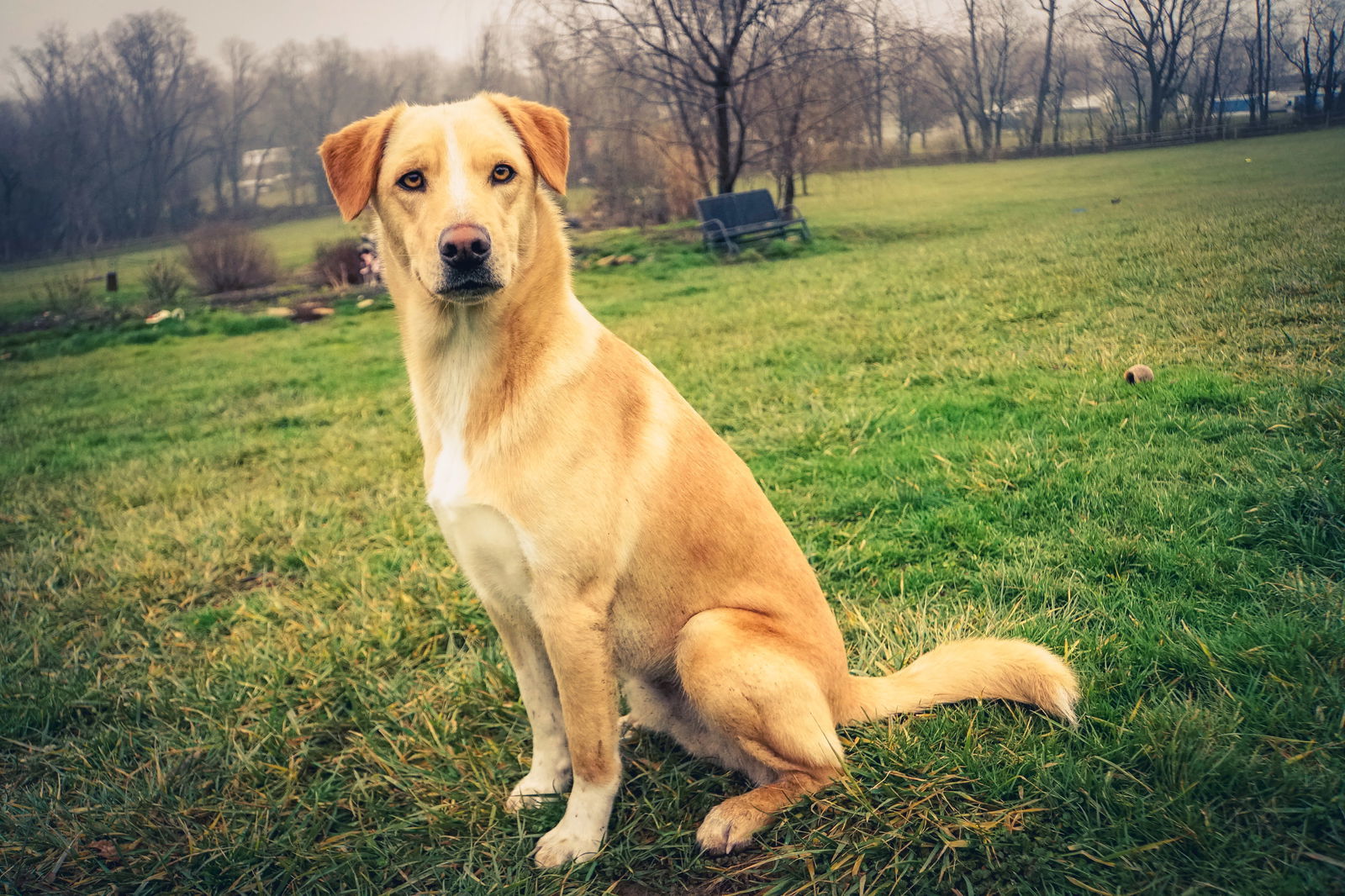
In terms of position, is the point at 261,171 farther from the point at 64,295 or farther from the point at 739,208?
the point at 739,208

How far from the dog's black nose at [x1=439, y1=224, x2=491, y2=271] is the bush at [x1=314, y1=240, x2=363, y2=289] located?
16075mm

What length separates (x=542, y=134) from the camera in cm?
220

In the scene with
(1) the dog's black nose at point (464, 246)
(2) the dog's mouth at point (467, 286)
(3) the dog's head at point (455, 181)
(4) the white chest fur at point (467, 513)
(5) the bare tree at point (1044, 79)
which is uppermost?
(5) the bare tree at point (1044, 79)

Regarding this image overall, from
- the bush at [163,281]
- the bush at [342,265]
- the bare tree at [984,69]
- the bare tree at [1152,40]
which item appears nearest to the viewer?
the bare tree at [1152,40]

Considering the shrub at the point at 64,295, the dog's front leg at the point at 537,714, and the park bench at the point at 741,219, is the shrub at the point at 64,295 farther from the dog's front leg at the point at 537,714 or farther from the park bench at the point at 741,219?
the dog's front leg at the point at 537,714

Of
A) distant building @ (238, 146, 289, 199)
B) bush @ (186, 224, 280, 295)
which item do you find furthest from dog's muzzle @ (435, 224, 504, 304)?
distant building @ (238, 146, 289, 199)

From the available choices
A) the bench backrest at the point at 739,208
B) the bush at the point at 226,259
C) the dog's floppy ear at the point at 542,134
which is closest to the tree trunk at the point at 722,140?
the bench backrest at the point at 739,208

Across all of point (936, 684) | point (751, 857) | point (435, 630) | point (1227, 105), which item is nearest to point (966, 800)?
point (936, 684)

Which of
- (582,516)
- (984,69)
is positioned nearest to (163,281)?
(984,69)

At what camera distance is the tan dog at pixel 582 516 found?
190 cm

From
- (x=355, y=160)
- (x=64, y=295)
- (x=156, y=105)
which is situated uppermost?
(x=156, y=105)

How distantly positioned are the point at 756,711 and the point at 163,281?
18.5 metres

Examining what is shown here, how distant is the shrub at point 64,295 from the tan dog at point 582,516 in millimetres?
17159

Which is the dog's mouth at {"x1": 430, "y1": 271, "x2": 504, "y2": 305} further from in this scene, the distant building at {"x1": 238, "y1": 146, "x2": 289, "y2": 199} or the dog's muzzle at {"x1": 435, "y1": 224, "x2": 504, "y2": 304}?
the distant building at {"x1": 238, "y1": 146, "x2": 289, "y2": 199}
